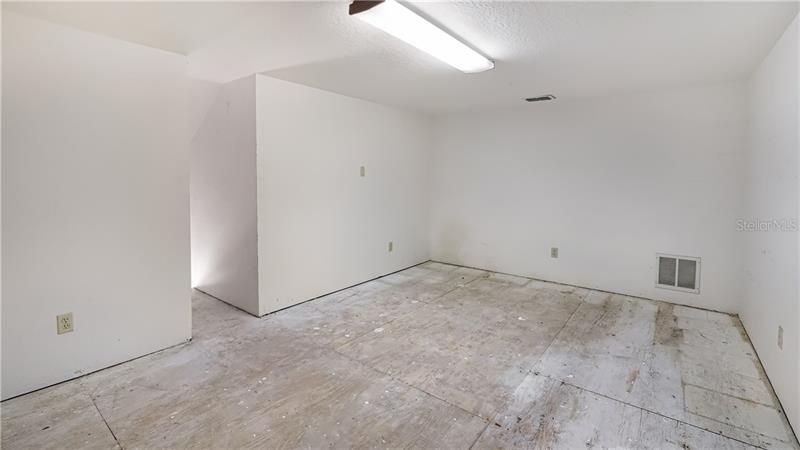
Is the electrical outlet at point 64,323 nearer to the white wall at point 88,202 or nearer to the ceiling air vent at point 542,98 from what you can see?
the white wall at point 88,202

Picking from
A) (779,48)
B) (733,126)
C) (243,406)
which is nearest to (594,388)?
(243,406)

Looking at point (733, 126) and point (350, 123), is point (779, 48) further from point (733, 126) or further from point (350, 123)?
point (350, 123)

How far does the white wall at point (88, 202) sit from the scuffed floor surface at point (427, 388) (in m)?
0.24

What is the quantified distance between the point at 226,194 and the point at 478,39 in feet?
8.51

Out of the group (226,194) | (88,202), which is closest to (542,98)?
(226,194)

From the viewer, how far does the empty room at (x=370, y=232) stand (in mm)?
1949

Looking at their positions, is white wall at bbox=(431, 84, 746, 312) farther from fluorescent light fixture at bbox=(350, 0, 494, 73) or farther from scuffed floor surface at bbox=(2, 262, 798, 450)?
fluorescent light fixture at bbox=(350, 0, 494, 73)

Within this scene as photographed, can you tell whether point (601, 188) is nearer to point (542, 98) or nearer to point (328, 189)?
point (542, 98)

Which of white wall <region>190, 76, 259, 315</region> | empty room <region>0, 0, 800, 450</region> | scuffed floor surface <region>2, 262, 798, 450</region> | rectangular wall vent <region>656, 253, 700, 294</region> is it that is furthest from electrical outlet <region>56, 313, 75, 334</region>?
rectangular wall vent <region>656, 253, 700, 294</region>

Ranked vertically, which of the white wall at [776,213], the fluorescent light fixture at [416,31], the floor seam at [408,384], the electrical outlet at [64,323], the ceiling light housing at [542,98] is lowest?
the floor seam at [408,384]

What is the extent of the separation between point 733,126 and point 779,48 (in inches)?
51.1

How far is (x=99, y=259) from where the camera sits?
239 cm

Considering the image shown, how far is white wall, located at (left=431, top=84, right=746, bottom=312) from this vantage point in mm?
3508

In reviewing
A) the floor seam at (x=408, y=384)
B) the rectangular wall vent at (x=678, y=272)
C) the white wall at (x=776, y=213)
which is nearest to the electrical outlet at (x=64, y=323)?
the floor seam at (x=408, y=384)
